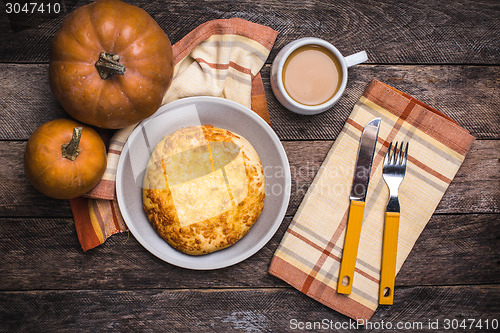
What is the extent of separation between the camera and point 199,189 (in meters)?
1.51

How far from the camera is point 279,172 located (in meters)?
1.60

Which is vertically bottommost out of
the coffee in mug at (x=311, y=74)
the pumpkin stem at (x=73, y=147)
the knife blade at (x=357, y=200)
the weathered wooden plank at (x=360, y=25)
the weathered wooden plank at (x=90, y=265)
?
the weathered wooden plank at (x=90, y=265)

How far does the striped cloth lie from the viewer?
160cm

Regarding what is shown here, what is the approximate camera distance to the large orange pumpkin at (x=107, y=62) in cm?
129

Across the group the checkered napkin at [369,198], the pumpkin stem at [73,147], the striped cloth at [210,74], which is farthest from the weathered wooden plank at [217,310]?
the pumpkin stem at [73,147]

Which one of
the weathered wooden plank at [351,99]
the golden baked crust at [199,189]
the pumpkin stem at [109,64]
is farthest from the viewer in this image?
the weathered wooden plank at [351,99]

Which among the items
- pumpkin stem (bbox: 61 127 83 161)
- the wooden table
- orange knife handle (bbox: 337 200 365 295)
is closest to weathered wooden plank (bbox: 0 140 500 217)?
the wooden table

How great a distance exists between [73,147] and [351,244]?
1.27 m

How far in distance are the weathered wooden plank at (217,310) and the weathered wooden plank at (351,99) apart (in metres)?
0.78

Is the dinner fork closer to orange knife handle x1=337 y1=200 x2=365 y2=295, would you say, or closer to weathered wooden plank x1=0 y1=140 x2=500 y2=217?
orange knife handle x1=337 y1=200 x2=365 y2=295

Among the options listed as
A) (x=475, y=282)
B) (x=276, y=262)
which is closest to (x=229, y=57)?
(x=276, y=262)

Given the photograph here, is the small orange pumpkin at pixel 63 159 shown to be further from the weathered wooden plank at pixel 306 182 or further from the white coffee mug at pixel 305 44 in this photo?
the white coffee mug at pixel 305 44

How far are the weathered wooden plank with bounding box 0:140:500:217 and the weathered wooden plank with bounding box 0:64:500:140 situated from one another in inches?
2.3

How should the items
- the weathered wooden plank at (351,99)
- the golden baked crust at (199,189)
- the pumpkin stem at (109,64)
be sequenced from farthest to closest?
the weathered wooden plank at (351,99), the golden baked crust at (199,189), the pumpkin stem at (109,64)
